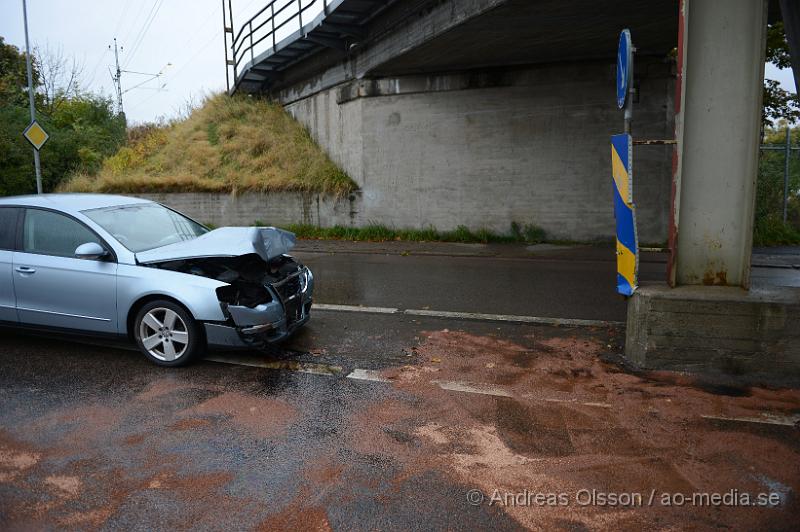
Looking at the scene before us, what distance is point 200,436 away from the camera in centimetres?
404

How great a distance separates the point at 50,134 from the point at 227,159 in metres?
11.7

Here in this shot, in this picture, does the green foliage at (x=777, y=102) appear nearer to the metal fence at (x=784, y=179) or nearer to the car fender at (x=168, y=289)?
the metal fence at (x=784, y=179)

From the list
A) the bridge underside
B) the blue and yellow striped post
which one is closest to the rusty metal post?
the bridge underside

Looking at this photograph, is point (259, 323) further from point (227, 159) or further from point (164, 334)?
point (227, 159)

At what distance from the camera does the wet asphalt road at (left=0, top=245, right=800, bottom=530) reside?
3.13 meters

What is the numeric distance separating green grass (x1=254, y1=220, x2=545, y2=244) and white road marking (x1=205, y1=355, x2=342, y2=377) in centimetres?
992

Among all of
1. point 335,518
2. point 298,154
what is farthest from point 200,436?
point 298,154

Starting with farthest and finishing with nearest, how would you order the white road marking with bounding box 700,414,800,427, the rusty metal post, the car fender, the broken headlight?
1. the rusty metal post
2. the broken headlight
3. the car fender
4. the white road marking with bounding box 700,414,800,427

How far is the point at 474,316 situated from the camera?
746 centimetres

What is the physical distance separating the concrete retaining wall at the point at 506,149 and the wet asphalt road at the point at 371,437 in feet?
27.7

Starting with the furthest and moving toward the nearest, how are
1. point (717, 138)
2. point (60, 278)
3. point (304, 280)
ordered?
point (304, 280)
point (60, 278)
point (717, 138)

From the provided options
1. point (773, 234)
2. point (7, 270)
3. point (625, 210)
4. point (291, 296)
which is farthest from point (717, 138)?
point (773, 234)

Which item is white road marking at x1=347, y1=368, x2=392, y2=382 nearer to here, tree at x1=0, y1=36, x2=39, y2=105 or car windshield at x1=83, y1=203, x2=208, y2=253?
car windshield at x1=83, y1=203, x2=208, y2=253

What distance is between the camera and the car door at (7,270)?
589 centimetres
